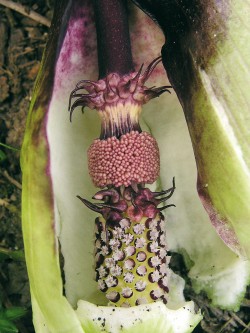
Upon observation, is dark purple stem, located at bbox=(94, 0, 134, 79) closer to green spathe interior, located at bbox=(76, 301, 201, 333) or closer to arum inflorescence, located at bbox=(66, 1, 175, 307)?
arum inflorescence, located at bbox=(66, 1, 175, 307)

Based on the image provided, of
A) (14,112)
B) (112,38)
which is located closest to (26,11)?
(14,112)

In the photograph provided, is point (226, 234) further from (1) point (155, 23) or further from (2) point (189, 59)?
(1) point (155, 23)

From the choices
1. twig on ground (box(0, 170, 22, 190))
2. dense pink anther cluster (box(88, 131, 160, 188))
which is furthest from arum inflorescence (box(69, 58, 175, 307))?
twig on ground (box(0, 170, 22, 190))

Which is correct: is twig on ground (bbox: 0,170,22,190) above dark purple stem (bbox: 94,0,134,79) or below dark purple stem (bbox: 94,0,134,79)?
below

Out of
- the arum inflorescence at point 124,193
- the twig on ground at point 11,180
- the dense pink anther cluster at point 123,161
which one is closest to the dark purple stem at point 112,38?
the arum inflorescence at point 124,193

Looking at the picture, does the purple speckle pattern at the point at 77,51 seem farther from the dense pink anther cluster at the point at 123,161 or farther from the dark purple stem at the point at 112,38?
the dense pink anther cluster at the point at 123,161

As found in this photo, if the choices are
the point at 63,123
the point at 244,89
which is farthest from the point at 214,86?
the point at 63,123
